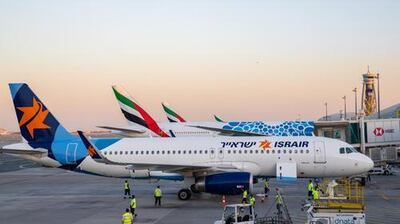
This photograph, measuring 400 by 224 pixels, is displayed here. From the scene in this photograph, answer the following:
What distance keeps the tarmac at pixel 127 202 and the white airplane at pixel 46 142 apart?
1.90 metres

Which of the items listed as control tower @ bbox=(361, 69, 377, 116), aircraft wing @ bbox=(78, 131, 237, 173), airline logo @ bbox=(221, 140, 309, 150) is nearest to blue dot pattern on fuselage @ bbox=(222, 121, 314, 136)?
airline logo @ bbox=(221, 140, 309, 150)

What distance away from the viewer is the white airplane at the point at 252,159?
93.5 ft

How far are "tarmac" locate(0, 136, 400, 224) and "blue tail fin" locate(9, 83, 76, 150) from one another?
3817 millimetres

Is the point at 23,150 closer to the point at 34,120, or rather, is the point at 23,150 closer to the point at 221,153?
the point at 34,120

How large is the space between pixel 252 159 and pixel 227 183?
3.26m

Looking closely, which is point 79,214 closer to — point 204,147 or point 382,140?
point 204,147

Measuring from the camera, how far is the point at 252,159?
29.7 meters

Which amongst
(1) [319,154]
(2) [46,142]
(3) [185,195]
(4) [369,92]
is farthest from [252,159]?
(4) [369,92]

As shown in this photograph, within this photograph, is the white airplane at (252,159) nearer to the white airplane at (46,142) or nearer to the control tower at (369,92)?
the white airplane at (46,142)

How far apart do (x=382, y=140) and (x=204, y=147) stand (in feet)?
75.3

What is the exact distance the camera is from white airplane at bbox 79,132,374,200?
93.5 ft

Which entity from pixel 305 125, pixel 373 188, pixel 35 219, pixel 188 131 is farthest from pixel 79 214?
pixel 188 131

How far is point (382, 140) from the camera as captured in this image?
4600 centimetres

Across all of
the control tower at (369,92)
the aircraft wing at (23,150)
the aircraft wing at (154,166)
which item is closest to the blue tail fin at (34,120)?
the aircraft wing at (23,150)
